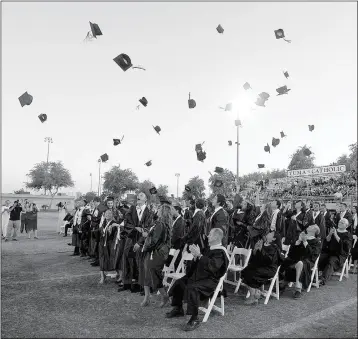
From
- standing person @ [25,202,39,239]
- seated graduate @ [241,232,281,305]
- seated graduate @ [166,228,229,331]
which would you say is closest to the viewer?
seated graduate @ [166,228,229,331]

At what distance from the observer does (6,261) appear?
31.7 ft

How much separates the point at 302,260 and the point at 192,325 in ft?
11.1

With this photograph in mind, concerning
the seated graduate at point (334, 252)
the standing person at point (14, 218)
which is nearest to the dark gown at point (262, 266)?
the seated graduate at point (334, 252)

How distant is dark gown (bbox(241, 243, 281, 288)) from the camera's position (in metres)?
6.30

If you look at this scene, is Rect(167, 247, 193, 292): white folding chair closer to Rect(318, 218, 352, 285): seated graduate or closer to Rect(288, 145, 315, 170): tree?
Rect(318, 218, 352, 285): seated graduate

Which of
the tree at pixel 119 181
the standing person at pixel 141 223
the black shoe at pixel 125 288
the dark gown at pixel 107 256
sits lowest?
the black shoe at pixel 125 288

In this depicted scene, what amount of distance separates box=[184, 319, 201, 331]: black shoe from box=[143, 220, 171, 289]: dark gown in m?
1.15

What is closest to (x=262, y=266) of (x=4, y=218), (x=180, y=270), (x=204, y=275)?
(x=180, y=270)

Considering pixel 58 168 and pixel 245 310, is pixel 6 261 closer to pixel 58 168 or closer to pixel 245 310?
pixel 245 310

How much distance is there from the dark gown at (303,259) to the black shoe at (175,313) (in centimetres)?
270

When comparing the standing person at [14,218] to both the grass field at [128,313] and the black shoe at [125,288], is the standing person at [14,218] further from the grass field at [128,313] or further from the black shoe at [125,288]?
the black shoe at [125,288]

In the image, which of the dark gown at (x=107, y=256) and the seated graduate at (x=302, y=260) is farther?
the dark gown at (x=107, y=256)

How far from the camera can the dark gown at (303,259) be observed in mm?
7022

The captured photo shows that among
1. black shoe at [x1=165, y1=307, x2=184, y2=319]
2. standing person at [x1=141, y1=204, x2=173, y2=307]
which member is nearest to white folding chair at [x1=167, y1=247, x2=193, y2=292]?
standing person at [x1=141, y1=204, x2=173, y2=307]
